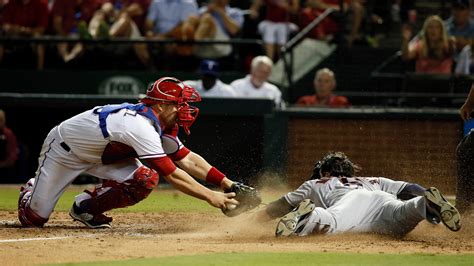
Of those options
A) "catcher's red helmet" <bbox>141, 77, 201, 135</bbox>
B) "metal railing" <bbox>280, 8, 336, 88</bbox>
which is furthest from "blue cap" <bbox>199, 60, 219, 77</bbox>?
"catcher's red helmet" <bbox>141, 77, 201, 135</bbox>

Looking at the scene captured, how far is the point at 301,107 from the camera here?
14.0 m

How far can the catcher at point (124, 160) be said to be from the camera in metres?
7.96

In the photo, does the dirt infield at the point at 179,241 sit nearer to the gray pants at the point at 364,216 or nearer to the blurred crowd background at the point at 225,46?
the gray pants at the point at 364,216

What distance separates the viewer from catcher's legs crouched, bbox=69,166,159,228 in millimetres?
8305

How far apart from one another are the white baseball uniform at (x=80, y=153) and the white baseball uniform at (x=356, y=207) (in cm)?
135

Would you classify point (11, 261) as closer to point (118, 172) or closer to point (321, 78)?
point (118, 172)

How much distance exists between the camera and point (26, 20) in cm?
1569

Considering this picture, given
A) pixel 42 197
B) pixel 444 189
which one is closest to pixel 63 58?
pixel 444 189

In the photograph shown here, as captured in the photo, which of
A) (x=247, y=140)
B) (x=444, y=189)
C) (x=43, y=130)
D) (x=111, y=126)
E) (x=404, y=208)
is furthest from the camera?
(x=43, y=130)

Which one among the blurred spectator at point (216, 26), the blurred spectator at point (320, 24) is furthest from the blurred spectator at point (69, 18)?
the blurred spectator at point (320, 24)

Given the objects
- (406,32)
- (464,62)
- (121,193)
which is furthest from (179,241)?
(464,62)

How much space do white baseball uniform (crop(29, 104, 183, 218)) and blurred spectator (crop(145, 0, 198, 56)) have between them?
22.1 feet

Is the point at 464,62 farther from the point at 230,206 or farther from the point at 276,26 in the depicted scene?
the point at 230,206

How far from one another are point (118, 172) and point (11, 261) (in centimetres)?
202
